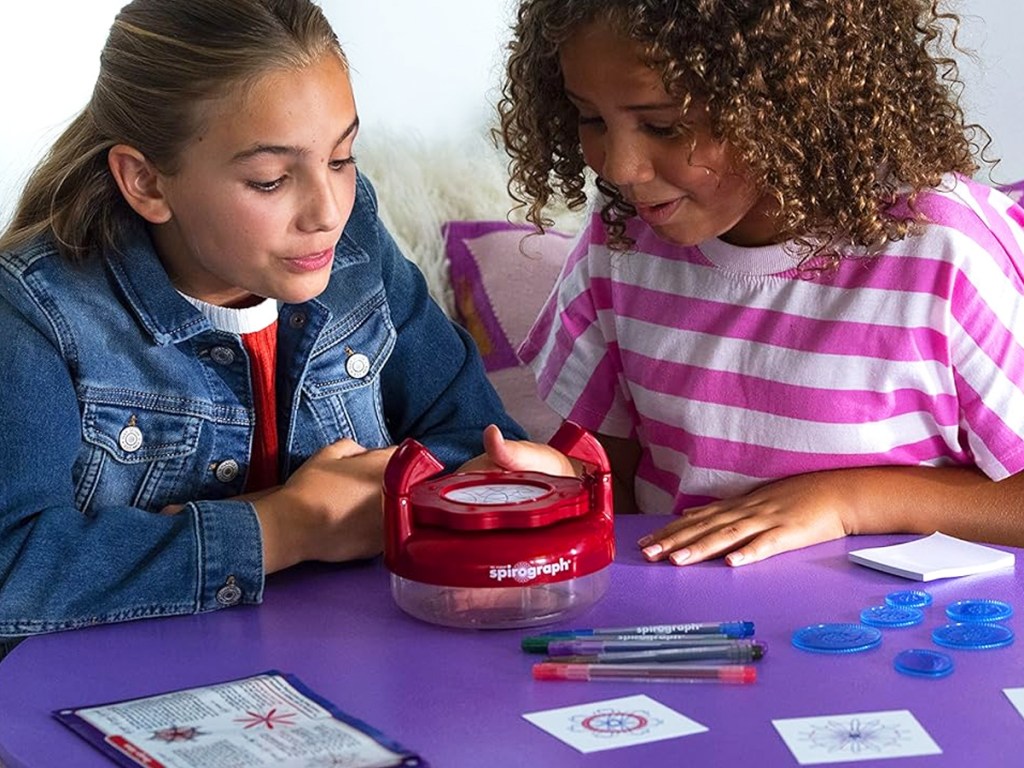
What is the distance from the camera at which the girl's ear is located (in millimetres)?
1213

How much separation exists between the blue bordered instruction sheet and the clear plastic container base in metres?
0.12

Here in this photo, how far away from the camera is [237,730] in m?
0.86

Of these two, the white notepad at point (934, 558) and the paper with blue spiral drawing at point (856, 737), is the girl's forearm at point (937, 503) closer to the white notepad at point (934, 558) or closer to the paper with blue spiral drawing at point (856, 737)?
the white notepad at point (934, 558)

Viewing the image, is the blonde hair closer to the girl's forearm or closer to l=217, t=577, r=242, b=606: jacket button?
l=217, t=577, r=242, b=606: jacket button

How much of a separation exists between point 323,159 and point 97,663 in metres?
0.40

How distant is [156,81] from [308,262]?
0.18 metres

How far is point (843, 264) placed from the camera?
4.33ft

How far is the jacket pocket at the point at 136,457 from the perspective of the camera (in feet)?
3.85

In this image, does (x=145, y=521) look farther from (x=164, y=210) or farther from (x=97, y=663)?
(x=164, y=210)

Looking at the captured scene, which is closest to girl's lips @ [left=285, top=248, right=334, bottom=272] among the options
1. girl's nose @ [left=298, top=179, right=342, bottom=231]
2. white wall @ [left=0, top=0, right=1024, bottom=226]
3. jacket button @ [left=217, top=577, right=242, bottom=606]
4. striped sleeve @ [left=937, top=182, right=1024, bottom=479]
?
girl's nose @ [left=298, top=179, right=342, bottom=231]

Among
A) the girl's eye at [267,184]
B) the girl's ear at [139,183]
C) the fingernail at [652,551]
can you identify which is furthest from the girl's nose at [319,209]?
the fingernail at [652,551]

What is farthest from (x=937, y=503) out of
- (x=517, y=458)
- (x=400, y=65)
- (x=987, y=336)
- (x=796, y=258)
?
(x=400, y=65)

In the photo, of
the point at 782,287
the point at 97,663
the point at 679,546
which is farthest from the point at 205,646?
the point at 782,287

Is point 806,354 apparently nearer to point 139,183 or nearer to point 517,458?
point 517,458
